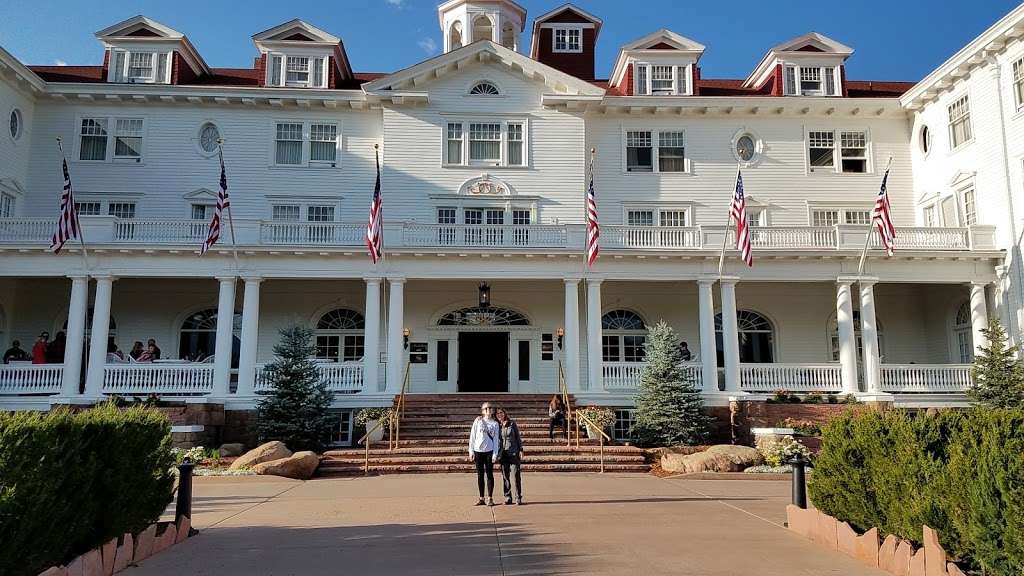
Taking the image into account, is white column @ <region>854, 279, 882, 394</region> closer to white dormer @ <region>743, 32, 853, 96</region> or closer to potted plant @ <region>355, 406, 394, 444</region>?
white dormer @ <region>743, 32, 853, 96</region>

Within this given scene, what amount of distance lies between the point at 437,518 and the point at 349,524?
1.30 meters

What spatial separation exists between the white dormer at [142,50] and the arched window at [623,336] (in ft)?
59.5

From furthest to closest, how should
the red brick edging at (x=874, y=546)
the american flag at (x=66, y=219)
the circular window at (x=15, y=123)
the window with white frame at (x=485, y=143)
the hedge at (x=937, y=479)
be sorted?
the window with white frame at (x=485, y=143), the circular window at (x=15, y=123), the american flag at (x=66, y=219), the red brick edging at (x=874, y=546), the hedge at (x=937, y=479)

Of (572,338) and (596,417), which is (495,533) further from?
(572,338)

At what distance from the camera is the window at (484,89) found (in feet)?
90.1

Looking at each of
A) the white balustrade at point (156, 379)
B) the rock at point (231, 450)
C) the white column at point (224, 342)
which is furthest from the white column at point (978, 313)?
the white balustrade at point (156, 379)

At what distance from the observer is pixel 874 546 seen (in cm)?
837

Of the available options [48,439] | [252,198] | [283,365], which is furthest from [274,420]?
[48,439]

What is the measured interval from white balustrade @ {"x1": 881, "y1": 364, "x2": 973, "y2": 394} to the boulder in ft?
26.2

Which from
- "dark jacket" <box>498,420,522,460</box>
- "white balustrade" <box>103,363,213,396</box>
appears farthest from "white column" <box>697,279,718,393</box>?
"white balustrade" <box>103,363,213,396</box>

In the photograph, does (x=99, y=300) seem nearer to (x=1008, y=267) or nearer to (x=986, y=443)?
(x=986, y=443)

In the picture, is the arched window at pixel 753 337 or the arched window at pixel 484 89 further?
the arched window at pixel 484 89

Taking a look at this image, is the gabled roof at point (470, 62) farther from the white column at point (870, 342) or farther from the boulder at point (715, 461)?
the boulder at point (715, 461)

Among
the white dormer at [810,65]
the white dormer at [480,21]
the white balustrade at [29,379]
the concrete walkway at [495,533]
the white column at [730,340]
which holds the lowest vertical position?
the concrete walkway at [495,533]
